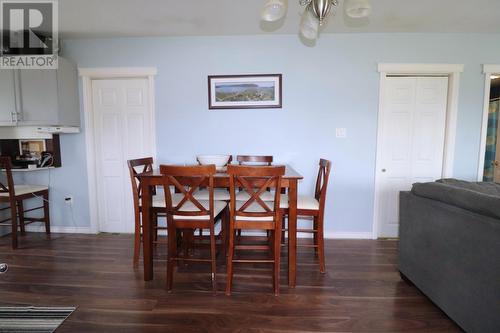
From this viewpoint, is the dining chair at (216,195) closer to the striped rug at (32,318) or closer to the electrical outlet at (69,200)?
the striped rug at (32,318)

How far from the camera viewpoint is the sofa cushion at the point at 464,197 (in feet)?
4.11

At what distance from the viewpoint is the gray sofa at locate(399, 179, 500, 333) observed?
1247 mm

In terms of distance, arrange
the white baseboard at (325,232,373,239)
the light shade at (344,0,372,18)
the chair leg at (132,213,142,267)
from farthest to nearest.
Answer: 1. the white baseboard at (325,232,373,239)
2. the chair leg at (132,213,142,267)
3. the light shade at (344,0,372,18)

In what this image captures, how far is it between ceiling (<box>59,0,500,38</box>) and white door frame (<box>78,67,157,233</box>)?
0.40 m

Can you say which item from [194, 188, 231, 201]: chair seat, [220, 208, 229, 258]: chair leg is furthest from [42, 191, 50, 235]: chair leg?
[220, 208, 229, 258]: chair leg

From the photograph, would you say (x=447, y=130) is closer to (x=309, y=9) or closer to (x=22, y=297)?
(x=309, y=9)

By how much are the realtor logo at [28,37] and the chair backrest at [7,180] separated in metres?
1.04

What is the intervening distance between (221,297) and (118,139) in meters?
2.37

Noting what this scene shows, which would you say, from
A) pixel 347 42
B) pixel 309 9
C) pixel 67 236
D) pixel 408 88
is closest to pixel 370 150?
pixel 408 88

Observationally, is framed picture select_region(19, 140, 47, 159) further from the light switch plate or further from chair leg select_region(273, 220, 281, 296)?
the light switch plate

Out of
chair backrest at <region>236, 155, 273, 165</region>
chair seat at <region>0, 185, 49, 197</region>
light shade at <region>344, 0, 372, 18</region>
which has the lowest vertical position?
chair seat at <region>0, 185, 49, 197</region>

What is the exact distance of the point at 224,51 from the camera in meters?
2.91

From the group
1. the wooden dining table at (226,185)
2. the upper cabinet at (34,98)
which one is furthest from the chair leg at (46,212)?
the wooden dining table at (226,185)

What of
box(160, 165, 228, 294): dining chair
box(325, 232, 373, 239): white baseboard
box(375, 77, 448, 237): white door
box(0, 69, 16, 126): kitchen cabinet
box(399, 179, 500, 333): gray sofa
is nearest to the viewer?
box(399, 179, 500, 333): gray sofa
